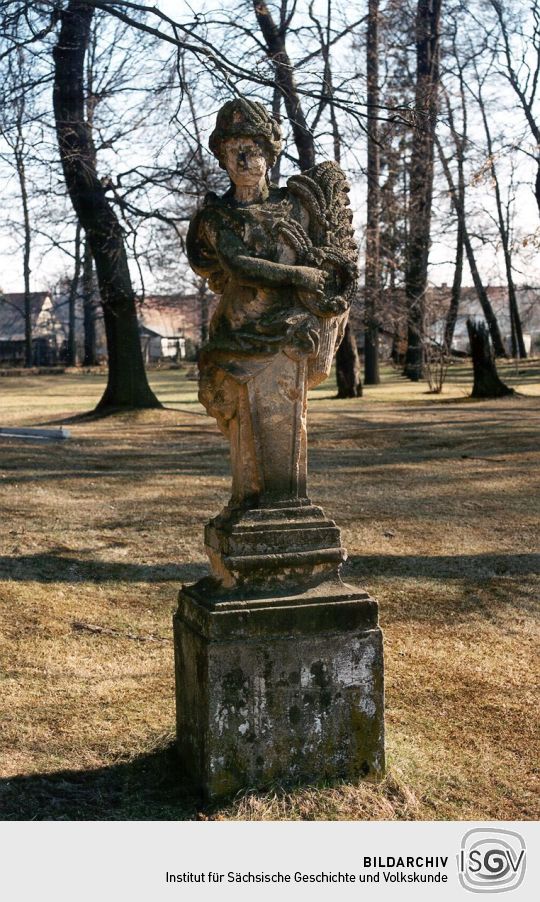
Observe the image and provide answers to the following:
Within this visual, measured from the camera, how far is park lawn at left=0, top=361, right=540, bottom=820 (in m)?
4.38

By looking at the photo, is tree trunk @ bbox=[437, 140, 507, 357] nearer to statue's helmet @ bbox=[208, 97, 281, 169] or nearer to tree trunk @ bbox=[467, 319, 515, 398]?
tree trunk @ bbox=[467, 319, 515, 398]

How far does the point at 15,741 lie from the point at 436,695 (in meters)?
2.40

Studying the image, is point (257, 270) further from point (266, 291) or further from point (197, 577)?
point (197, 577)

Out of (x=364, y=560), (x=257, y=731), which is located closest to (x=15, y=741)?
(x=257, y=731)

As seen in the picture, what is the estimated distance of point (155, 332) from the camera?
222 feet

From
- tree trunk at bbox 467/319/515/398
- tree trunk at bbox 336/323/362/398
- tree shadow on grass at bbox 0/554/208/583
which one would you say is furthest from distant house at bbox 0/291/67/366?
tree shadow on grass at bbox 0/554/208/583

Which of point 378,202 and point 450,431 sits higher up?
point 378,202

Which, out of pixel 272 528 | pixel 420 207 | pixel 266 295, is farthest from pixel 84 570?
pixel 420 207

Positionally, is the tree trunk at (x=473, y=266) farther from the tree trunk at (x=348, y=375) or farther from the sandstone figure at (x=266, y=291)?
the sandstone figure at (x=266, y=291)

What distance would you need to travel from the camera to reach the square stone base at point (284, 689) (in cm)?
408

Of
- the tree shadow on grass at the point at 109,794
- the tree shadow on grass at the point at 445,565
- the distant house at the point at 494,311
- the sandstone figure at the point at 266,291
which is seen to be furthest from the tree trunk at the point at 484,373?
the tree shadow on grass at the point at 109,794

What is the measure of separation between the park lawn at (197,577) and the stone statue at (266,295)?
4.03ft

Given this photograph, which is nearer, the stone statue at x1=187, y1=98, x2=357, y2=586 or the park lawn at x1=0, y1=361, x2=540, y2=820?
the stone statue at x1=187, y1=98, x2=357, y2=586
